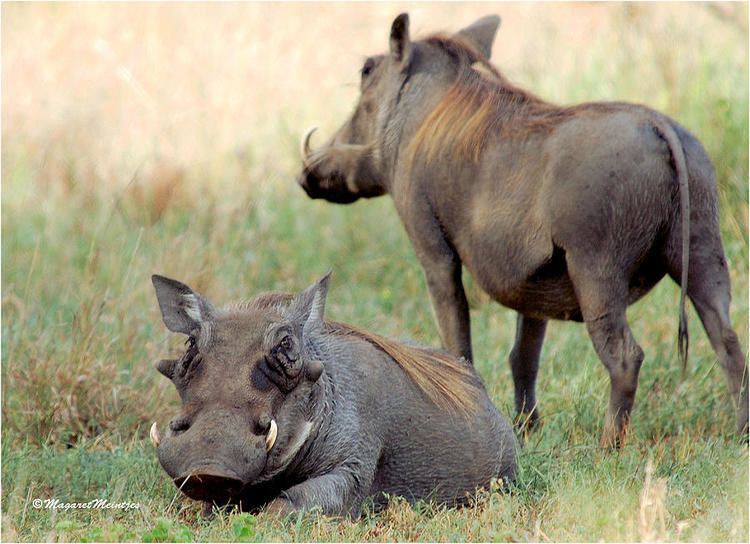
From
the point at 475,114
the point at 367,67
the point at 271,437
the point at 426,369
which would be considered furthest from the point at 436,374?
the point at 367,67

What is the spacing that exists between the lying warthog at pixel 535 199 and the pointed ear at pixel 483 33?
0.21 m

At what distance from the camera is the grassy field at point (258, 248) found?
428 centimetres

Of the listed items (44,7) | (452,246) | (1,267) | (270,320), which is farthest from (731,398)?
(44,7)

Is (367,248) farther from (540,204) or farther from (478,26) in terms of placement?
(540,204)

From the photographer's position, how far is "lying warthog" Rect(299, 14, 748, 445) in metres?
4.98

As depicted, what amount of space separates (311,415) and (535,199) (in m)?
1.43

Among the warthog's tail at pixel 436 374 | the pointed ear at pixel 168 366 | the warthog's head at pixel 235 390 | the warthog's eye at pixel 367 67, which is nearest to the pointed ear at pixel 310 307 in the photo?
the warthog's head at pixel 235 390

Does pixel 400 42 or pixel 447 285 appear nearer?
pixel 447 285

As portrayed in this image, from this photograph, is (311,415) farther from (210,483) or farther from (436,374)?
(436,374)

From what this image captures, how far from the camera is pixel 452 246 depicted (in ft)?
18.7

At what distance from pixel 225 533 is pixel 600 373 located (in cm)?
245

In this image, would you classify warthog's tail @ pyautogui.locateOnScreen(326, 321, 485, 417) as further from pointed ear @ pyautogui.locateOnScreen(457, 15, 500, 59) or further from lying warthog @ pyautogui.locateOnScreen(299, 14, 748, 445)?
pointed ear @ pyautogui.locateOnScreen(457, 15, 500, 59)

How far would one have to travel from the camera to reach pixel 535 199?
5.18 metres

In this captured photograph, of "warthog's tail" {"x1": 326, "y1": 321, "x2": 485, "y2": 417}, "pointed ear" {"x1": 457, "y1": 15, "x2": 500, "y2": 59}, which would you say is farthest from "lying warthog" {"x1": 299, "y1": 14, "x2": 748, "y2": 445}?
"warthog's tail" {"x1": 326, "y1": 321, "x2": 485, "y2": 417}
